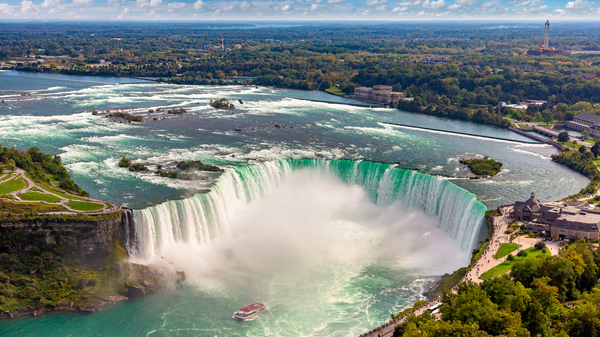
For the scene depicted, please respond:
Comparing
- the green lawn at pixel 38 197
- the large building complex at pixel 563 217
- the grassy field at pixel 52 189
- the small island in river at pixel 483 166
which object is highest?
the green lawn at pixel 38 197

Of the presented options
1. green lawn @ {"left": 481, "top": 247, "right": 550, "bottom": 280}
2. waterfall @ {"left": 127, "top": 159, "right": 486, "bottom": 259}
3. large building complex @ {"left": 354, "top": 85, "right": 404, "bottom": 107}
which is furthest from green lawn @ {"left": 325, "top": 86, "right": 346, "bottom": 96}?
green lawn @ {"left": 481, "top": 247, "right": 550, "bottom": 280}

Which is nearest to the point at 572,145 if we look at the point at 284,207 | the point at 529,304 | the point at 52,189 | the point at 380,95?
the point at 380,95

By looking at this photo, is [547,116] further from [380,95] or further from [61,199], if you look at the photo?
[61,199]

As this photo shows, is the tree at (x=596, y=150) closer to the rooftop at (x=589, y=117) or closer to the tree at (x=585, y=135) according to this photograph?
the tree at (x=585, y=135)

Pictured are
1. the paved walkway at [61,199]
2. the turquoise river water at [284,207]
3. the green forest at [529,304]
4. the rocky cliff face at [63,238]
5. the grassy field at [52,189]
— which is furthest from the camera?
the grassy field at [52,189]

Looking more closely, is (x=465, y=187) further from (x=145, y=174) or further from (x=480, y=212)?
(x=145, y=174)

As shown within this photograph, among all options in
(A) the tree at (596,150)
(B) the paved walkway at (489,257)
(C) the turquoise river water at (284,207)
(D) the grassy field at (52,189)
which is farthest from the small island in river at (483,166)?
(D) the grassy field at (52,189)

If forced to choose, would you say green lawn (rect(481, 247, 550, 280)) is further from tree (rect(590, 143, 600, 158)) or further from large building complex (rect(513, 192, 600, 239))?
tree (rect(590, 143, 600, 158))

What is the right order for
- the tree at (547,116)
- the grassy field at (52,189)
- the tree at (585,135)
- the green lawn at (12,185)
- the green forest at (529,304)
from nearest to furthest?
the green forest at (529,304)
the grassy field at (52,189)
the green lawn at (12,185)
the tree at (585,135)
the tree at (547,116)
